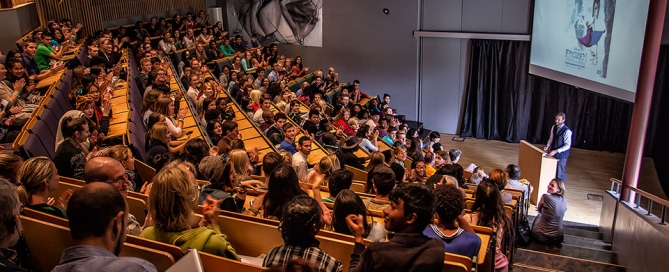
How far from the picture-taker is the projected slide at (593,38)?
20.2 ft

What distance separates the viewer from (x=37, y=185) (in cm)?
237

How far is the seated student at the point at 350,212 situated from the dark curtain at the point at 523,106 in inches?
326

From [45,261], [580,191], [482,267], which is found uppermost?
[45,261]

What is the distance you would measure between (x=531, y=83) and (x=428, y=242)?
919 cm

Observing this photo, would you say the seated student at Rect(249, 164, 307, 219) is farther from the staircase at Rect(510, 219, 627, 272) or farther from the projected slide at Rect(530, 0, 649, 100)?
the projected slide at Rect(530, 0, 649, 100)

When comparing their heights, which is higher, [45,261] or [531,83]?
[45,261]

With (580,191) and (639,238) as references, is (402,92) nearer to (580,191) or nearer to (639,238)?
(580,191)

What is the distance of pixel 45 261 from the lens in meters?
2.20

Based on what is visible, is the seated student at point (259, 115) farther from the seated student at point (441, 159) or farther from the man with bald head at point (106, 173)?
the man with bald head at point (106, 173)

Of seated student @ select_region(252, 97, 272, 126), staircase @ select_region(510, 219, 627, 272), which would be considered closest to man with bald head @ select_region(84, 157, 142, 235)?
staircase @ select_region(510, 219, 627, 272)

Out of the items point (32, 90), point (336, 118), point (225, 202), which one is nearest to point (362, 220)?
point (225, 202)

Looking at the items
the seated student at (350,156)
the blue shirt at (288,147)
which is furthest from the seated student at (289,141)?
the seated student at (350,156)

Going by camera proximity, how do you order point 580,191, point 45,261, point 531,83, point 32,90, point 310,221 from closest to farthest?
point 310,221, point 45,261, point 32,90, point 580,191, point 531,83

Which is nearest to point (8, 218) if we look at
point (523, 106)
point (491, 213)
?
point (491, 213)
